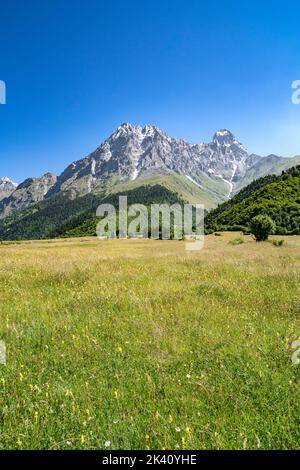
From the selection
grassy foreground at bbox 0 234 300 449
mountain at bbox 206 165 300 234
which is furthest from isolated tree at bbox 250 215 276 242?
grassy foreground at bbox 0 234 300 449

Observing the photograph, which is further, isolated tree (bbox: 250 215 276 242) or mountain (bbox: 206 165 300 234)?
mountain (bbox: 206 165 300 234)

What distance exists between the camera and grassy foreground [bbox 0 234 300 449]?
4.87 metres

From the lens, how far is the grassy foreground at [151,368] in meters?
4.87

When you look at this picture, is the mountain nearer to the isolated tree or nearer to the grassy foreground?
the isolated tree

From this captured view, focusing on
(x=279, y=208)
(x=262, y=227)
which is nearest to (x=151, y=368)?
(x=262, y=227)

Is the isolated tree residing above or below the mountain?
below

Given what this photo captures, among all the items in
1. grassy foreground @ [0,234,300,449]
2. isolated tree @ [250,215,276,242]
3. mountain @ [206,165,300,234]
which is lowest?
grassy foreground @ [0,234,300,449]

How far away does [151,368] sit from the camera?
6.65 m

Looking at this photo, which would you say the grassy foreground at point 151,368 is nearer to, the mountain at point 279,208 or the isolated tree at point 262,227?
the isolated tree at point 262,227

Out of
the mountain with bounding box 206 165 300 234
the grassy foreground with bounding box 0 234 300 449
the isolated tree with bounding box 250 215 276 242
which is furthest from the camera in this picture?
the mountain with bounding box 206 165 300 234

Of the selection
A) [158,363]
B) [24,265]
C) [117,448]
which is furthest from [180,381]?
[24,265]

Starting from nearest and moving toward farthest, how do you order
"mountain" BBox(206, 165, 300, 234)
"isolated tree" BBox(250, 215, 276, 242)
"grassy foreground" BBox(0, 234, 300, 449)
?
"grassy foreground" BBox(0, 234, 300, 449) < "isolated tree" BBox(250, 215, 276, 242) < "mountain" BBox(206, 165, 300, 234)
